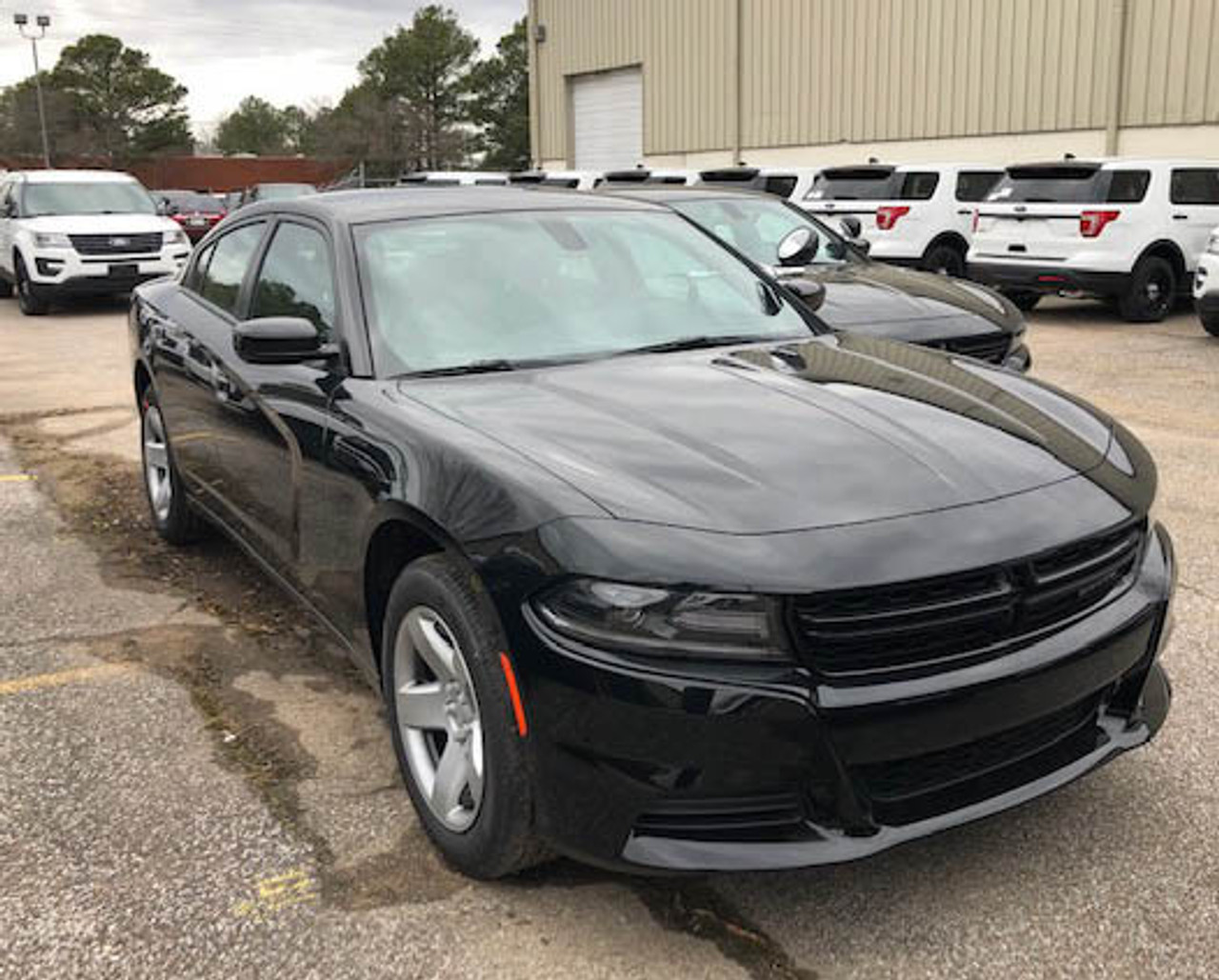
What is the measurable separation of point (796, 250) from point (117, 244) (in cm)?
1137

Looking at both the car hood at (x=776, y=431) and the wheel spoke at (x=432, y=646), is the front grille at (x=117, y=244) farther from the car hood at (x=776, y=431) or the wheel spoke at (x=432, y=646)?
the wheel spoke at (x=432, y=646)

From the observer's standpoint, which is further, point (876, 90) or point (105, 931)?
point (876, 90)

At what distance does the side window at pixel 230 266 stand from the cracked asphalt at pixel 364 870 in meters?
1.24

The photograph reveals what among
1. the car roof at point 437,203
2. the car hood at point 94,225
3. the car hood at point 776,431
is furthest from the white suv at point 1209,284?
the car hood at point 94,225

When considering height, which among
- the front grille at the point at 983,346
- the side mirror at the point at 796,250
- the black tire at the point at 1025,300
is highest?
the side mirror at the point at 796,250

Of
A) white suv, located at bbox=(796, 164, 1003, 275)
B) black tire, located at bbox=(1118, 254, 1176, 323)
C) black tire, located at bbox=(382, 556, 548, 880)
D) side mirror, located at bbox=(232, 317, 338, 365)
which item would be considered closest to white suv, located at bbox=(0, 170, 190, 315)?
white suv, located at bbox=(796, 164, 1003, 275)

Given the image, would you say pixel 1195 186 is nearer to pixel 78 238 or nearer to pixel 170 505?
pixel 170 505

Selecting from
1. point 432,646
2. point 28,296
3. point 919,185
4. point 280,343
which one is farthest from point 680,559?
point 28,296

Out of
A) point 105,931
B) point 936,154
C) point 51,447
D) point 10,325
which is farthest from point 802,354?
point 936,154

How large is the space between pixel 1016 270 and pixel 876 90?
9759mm

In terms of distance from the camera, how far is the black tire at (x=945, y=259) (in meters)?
15.6

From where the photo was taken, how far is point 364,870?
2885 mm

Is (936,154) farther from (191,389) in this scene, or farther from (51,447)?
(191,389)

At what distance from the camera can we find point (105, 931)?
2656mm
